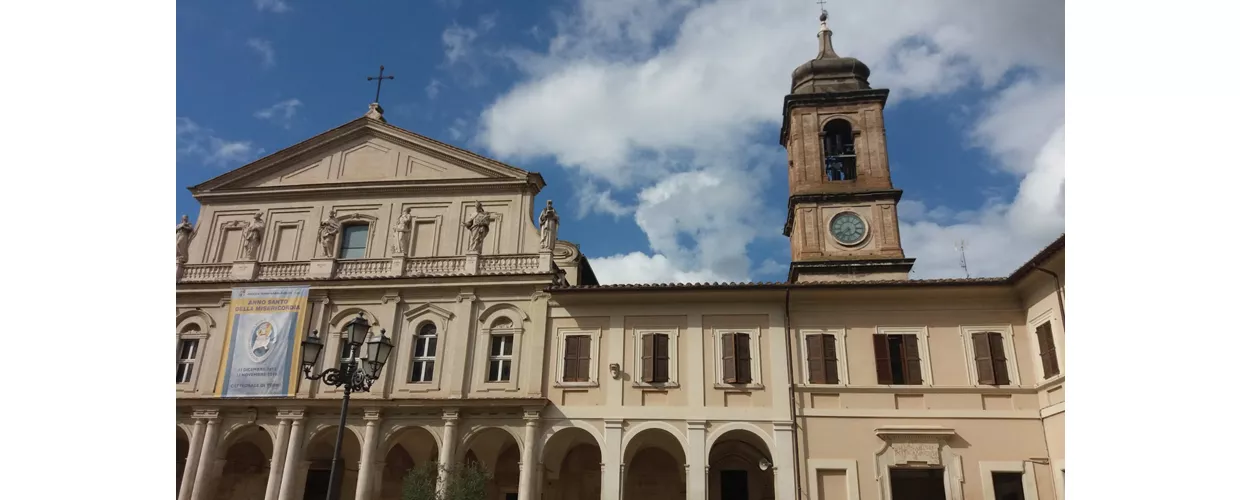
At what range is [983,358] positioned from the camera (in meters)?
19.2

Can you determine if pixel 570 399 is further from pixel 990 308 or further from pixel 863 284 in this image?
pixel 990 308

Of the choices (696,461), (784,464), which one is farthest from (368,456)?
(784,464)

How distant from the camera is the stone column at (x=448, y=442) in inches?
765

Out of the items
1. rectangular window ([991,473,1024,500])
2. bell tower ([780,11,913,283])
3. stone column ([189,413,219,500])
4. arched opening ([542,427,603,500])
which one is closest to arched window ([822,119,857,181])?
bell tower ([780,11,913,283])

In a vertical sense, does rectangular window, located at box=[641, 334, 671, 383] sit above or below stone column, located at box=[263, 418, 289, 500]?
above

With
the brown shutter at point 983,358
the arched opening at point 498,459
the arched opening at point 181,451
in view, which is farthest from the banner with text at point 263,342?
the brown shutter at point 983,358

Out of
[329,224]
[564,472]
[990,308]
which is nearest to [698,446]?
[564,472]

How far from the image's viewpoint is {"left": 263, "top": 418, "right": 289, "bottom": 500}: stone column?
20.0m

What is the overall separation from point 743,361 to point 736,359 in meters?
0.20

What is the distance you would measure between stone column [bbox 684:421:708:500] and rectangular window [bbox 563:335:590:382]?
10.4 feet

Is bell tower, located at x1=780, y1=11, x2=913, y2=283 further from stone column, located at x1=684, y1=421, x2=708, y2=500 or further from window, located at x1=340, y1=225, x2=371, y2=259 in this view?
window, located at x1=340, y1=225, x2=371, y2=259

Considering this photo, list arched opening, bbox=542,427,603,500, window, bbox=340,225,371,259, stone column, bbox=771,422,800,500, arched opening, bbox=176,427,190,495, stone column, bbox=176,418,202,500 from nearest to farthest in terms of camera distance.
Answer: stone column, bbox=771,422,800,500 < stone column, bbox=176,418,202,500 < arched opening, bbox=542,427,603,500 < arched opening, bbox=176,427,190,495 < window, bbox=340,225,371,259

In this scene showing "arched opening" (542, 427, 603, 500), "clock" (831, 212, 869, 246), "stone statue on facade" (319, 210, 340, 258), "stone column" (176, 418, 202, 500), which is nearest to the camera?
"stone column" (176, 418, 202, 500)

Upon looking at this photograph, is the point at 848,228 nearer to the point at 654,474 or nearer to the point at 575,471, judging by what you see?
the point at 654,474
